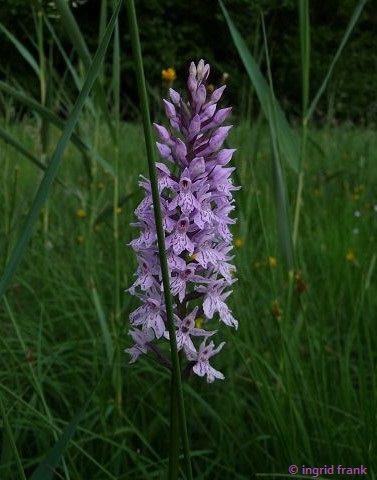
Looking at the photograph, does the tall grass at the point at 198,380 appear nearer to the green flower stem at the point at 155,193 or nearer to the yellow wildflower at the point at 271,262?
the yellow wildflower at the point at 271,262

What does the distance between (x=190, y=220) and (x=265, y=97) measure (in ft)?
1.70

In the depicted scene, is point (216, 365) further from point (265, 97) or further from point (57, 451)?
point (57, 451)

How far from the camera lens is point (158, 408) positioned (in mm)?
1473

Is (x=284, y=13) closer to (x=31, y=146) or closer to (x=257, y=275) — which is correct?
(x=31, y=146)

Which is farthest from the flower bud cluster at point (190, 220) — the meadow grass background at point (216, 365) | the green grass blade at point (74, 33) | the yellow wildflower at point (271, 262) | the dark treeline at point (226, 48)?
the dark treeline at point (226, 48)

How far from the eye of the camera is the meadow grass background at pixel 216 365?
1176 mm

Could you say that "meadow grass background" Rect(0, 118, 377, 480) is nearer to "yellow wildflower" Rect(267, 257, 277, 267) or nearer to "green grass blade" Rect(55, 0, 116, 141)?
"yellow wildflower" Rect(267, 257, 277, 267)

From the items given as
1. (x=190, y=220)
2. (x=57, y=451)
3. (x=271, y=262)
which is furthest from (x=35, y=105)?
(x=271, y=262)

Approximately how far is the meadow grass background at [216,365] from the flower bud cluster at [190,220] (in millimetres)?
128

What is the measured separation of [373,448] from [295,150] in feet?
1.73

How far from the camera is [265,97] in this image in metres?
1.25

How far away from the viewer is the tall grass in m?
1.16

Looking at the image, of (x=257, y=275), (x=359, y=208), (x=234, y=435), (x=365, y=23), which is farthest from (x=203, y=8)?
(x=234, y=435)

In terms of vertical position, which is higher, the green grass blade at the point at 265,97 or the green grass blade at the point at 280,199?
the green grass blade at the point at 265,97
